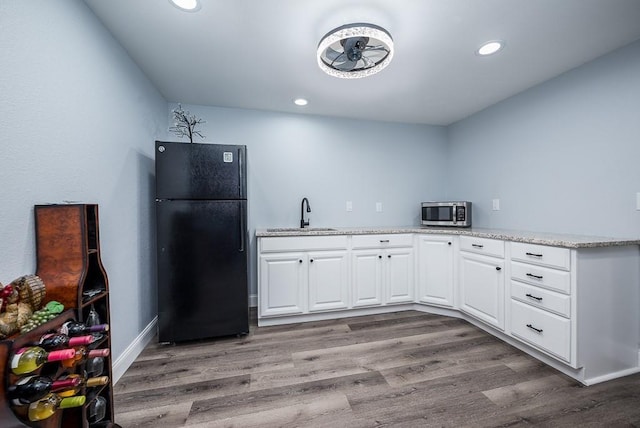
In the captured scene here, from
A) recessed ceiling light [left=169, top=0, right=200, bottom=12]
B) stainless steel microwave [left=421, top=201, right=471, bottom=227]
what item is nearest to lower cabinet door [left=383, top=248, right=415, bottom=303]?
stainless steel microwave [left=421, top=201, right=471, bottom=227]

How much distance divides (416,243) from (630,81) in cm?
198

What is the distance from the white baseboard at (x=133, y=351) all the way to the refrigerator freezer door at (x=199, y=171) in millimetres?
1129

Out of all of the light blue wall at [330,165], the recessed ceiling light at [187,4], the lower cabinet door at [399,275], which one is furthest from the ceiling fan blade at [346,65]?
the lower cabinet door at [399,275]

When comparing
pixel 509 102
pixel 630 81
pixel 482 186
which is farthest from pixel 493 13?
pixel 482 186

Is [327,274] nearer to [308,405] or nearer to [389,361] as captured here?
[389,361]

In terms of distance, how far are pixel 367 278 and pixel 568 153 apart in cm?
209

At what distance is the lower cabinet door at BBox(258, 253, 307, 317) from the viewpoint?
2.44 metres

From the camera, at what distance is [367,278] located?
2678 mm

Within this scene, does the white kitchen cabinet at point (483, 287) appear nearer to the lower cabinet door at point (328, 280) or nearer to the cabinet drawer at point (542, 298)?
the cabinet drawer at point (542, 298)

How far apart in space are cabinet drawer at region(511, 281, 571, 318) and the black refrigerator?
223 centimetres

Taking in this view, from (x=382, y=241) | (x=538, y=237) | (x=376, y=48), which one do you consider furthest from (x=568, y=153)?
(x=376, y=48)

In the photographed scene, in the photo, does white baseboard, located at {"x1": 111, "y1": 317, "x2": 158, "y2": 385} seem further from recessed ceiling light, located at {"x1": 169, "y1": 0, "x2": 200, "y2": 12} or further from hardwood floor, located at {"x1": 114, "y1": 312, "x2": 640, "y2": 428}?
recessed ceiling light, located at {"x1": 169, "y1": 0, "x2": 200, "y2": 12}

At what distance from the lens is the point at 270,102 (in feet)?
8.92

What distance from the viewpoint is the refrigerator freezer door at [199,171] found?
2.06 meters
